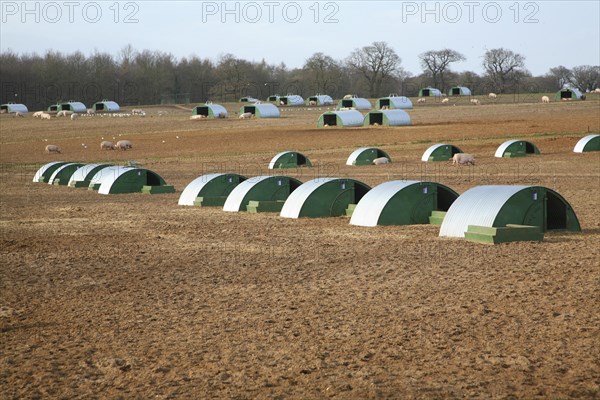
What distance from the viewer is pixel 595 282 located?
12.2 m

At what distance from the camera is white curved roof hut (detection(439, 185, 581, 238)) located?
16.2 m

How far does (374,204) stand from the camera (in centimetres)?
Result: 1905

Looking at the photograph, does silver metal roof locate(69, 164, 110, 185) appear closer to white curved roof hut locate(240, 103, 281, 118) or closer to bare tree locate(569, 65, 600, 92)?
white curved roof hut locate(240, 103, 281, 118)

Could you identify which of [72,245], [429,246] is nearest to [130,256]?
[72,245]

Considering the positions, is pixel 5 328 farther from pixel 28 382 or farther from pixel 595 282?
pixel 595 282

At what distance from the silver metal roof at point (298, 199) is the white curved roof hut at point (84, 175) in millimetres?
12821

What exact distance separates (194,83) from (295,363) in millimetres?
122758

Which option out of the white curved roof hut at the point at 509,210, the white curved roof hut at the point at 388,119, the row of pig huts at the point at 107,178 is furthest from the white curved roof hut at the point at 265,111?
the white curved roof hut at the point at 509,210

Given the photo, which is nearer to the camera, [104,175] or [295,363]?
[295,363]

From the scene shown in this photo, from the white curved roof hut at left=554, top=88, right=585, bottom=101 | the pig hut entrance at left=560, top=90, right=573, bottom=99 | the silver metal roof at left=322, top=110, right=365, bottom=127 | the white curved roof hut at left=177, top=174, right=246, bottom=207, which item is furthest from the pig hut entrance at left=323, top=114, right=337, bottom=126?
the pig hut entrance at left=560, top=90, right=573, bottom=99

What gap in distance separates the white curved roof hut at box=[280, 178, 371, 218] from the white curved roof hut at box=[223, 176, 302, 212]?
141cm

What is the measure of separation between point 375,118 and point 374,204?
153 feet

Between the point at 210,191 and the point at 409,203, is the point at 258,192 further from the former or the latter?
the point at 409,203

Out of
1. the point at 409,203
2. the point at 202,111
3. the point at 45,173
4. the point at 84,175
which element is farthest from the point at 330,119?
→ the point at 409,203
